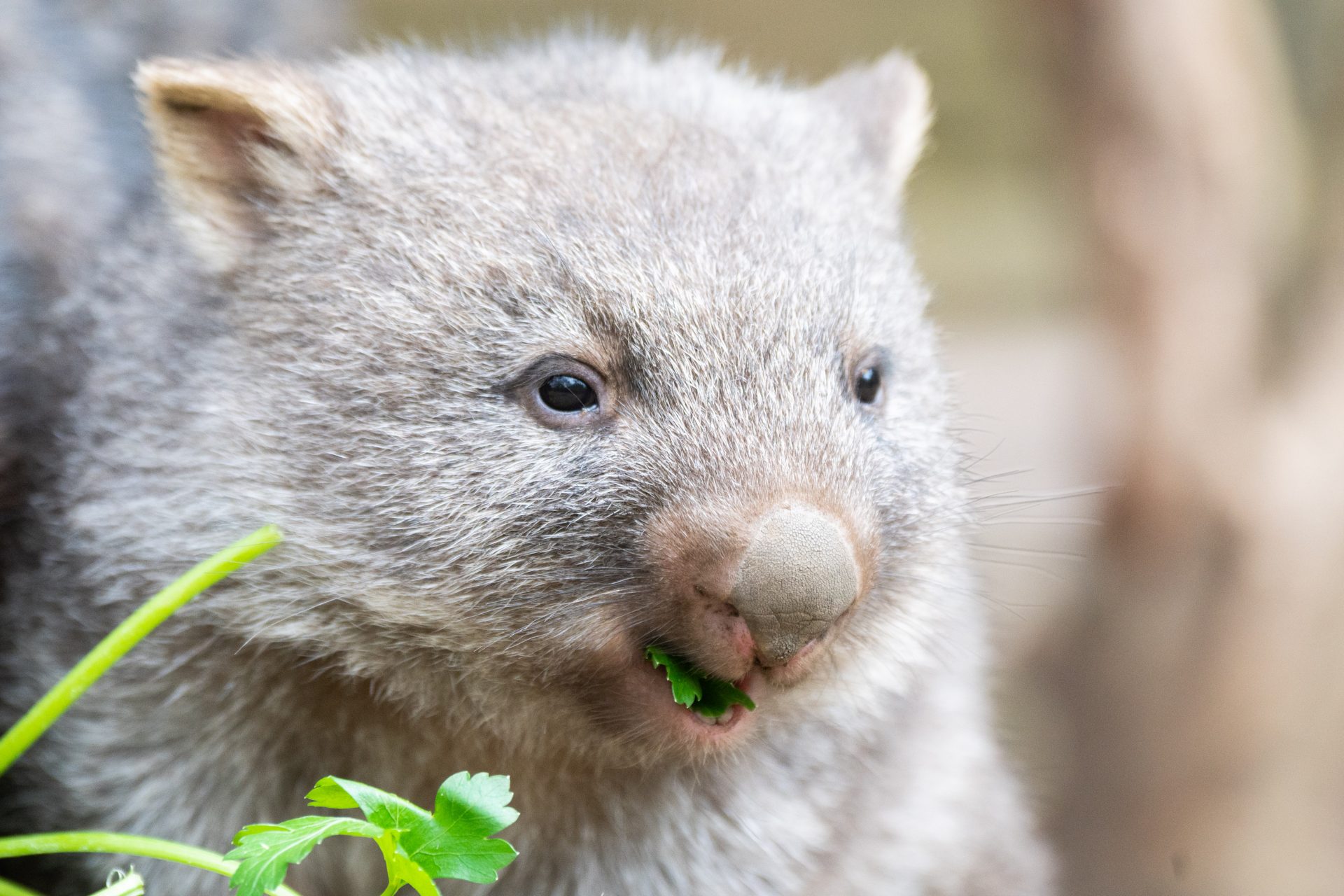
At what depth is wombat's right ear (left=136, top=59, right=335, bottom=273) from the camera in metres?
3.04

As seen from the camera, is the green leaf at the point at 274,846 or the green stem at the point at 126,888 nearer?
the green leaf at the point at 274,846

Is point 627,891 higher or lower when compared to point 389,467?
lower

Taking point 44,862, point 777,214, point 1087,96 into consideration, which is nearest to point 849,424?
point 777,214

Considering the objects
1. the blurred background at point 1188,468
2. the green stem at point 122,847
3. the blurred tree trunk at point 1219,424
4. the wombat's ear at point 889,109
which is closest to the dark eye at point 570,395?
the green stem at point 122,847

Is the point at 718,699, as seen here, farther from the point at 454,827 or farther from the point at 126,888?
the point at 126,888

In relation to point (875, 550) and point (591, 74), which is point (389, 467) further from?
point (591, 74)

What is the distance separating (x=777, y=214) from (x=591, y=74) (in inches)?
33.4

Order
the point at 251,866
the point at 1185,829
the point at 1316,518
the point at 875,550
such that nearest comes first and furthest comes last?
1. the point at 251,866
2. the point at 875,550
3. the point at 1316,518
4. the point at 1185,829

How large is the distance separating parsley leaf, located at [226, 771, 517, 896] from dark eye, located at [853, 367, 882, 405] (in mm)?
1214

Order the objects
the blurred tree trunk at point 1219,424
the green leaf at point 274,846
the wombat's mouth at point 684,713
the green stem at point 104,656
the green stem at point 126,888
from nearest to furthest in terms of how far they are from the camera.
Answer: the green leaf at point 274,846
the green stem at point 126,888
the green stem at point 104,656
the wombat's mouth at point 684,713
the blurred tree trunk at point 1219,424

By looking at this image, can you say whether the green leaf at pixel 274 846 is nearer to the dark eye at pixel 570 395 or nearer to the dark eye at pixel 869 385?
the dark eye at pixel 570 395

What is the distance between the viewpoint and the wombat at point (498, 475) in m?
2.71

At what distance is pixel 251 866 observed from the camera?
2.22 metres

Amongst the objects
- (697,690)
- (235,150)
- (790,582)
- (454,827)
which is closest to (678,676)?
(697,690)
